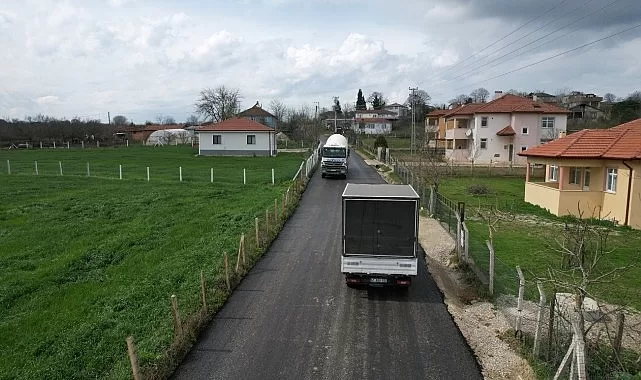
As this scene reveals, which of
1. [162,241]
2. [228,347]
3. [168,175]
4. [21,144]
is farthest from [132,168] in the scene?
[21,144]

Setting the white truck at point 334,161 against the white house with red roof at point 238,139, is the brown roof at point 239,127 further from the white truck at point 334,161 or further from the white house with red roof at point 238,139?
the white truck at point 334,161

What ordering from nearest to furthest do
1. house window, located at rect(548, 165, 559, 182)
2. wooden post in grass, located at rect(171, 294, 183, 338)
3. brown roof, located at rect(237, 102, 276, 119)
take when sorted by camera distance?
1. wooden post in grass, located at rect(171, 294, 183, 338)
2. house window, located at rect(548, 165, 559, 182)
3. brown roof, located at rect(237, 102, 276, 119)

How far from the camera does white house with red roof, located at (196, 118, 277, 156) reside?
59.1m

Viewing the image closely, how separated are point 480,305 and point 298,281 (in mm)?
4829

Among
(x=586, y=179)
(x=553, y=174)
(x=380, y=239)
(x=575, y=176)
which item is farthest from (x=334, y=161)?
(x=380, y=239)

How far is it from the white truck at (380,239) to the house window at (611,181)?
1668 centimetres

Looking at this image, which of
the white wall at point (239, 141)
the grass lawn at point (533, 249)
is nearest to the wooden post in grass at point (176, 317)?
the grass lawn at point (533, 249)

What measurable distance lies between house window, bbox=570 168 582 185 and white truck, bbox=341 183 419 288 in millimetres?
18850

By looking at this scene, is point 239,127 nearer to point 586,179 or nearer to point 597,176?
point 586,179

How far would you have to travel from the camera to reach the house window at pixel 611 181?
2434cm

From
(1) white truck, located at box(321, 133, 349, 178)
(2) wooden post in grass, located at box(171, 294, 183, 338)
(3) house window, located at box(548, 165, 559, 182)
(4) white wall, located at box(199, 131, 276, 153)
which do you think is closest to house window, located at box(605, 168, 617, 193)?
(3) house window, located at box(548, 165, 559, 182)

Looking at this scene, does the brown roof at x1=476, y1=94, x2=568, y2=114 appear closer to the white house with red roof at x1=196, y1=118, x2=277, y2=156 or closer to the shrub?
the white house with red roof at x1=196, y1=118, x2=277, y2=156

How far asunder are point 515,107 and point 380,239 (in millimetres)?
48929

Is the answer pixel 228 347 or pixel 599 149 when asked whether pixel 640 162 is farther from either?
pixel 228 347
